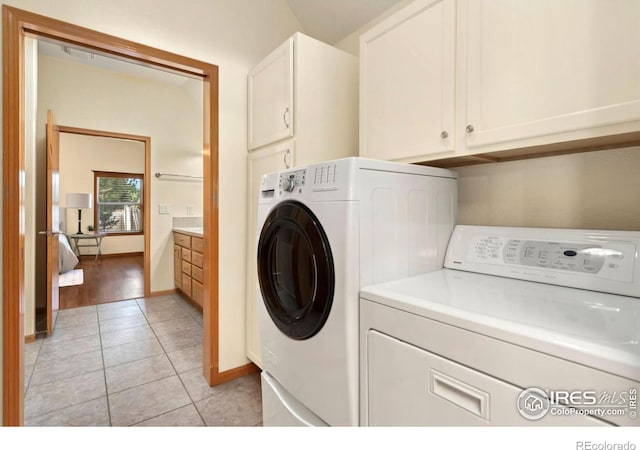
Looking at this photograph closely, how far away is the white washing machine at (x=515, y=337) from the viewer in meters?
0.57

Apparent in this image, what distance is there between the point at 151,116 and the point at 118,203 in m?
4.19

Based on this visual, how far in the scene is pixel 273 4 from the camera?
2.24 m

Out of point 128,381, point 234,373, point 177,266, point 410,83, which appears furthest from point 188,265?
point 410,83

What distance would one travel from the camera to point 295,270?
126 cm

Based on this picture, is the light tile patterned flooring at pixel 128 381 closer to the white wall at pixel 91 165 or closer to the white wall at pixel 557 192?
the white wall at pixel 557 192

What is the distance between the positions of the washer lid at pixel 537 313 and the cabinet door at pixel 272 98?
1121 millimetres

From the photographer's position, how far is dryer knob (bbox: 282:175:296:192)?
48.8 inches

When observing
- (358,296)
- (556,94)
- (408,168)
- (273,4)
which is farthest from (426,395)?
(273,4)

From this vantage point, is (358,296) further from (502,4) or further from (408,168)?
(502,4)

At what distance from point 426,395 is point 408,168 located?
0.79 metres

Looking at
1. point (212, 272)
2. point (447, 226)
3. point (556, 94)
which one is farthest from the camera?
point (212, 272)

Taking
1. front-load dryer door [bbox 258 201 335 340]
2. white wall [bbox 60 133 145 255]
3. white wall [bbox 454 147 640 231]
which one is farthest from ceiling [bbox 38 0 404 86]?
white wall [bbox 60 133 145 255]

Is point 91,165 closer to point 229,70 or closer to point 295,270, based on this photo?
point 229,70

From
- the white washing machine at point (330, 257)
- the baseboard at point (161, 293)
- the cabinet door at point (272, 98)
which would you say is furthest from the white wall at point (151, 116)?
the white washing machine at point (330, 257)
